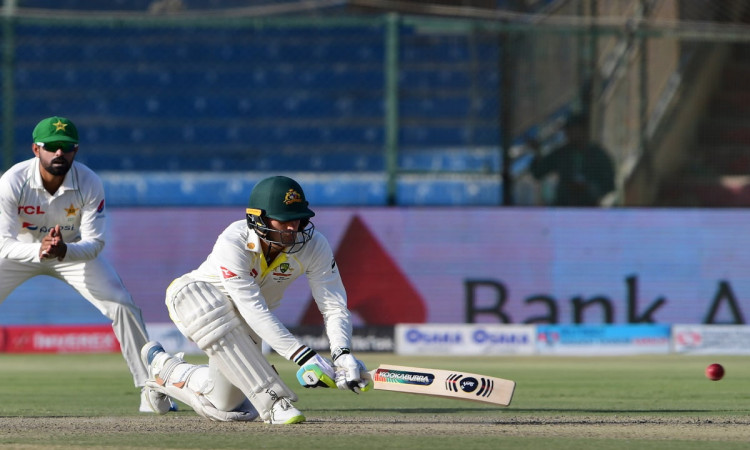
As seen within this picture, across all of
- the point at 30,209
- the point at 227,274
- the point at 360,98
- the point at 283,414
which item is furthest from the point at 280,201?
the point at 360,98

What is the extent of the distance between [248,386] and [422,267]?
7749 millimetres

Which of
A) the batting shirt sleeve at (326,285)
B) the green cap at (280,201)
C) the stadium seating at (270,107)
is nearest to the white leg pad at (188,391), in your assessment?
the batting shirt sleeve at (326,285)

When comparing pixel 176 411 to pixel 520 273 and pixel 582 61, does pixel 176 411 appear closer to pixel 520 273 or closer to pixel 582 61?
pixel 520 273

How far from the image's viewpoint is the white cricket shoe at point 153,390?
6137 millimetres

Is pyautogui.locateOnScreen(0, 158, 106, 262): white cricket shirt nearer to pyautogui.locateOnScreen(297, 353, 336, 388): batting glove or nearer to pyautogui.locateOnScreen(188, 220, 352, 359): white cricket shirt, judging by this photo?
pyautogui.locateOnScreen(188, 220, 352, 359): white cricket shirt

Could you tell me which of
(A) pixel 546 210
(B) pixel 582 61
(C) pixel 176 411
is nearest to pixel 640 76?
(B) pixel 582 61

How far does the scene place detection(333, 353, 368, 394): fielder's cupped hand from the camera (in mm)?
5254

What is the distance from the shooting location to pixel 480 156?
43.3 ft

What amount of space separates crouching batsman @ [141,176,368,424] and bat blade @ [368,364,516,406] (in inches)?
9.6

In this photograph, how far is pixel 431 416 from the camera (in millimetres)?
6387

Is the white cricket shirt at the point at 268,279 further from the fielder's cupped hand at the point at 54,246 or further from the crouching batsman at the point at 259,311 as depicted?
the fielder's cupped hand at the point at 54,246

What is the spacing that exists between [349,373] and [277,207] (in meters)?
0.81

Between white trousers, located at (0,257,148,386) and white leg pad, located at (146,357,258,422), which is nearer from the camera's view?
white leg pad, located at (146,357,258,422)

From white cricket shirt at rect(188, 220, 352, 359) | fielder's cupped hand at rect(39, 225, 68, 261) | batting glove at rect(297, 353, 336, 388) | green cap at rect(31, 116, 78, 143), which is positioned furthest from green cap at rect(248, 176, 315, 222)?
green cap at rect(31, 116, 78, 143)
